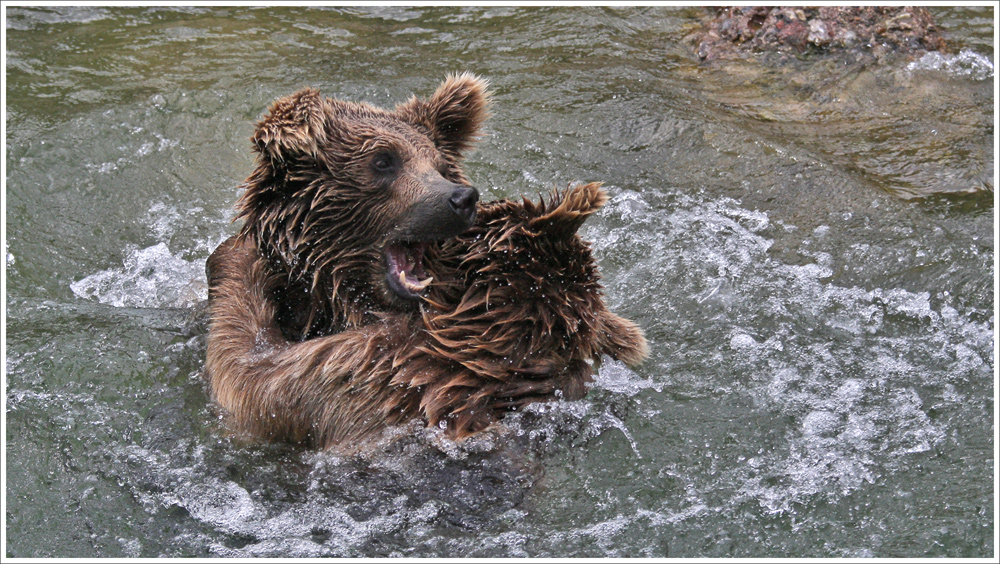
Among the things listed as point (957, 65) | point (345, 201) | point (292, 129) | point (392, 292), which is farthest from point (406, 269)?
point (957, 65)

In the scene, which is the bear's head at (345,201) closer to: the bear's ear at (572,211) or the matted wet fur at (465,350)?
the matted wet fur at (465,350)

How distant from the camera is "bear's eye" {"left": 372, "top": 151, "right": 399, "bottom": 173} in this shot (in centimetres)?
390

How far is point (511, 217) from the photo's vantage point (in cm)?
371

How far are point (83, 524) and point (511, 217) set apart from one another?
2.11m

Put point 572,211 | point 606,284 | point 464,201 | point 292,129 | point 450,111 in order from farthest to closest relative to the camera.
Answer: point 606,284 → point 450,111 → point 292,129 → point 464,201 → point 572,211

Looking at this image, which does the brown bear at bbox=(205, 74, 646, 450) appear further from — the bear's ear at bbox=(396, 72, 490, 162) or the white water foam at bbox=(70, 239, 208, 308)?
the white water foam at bbox=(70, 239, 208, 308)

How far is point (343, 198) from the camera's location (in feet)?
12.7

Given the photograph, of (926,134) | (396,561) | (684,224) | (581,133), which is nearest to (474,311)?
(396,561)

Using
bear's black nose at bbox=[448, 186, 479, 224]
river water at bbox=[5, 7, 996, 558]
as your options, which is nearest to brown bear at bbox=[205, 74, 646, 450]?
bear's black nose at bbox=[448, 186, 479, 224]

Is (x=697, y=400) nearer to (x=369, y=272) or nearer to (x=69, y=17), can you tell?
(x=369, y=272)

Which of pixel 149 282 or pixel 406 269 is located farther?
pixel 149 282

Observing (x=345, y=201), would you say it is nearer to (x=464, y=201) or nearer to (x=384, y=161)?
(x=384, y=161)

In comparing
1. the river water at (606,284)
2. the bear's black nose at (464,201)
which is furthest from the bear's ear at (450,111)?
the river water at (606,284)

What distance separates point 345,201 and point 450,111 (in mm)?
682
